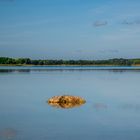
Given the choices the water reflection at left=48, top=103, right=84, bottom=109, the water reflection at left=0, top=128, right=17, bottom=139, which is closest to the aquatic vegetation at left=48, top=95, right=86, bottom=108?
the water reflection at left=48, top=103, right=84, bottom=109

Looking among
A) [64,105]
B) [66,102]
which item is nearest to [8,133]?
[64,105]

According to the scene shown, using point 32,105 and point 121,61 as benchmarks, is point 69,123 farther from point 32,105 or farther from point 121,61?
point 121,61

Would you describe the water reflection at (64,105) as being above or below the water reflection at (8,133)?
below

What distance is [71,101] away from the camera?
64.5 feet

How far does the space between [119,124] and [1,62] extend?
116359 millimetres

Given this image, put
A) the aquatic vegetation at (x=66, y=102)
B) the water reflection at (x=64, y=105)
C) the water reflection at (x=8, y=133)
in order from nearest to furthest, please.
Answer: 1. the water reflection at (x=8, y=133)
2. the water reflection at (x=64, y=105)
3. the aquatic vegetation at (x=66, y=102)

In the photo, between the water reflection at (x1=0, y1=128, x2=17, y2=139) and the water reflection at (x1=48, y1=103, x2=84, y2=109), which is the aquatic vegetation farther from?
the water reflection at (x1=0, y1=128, x2=17, y2=139)

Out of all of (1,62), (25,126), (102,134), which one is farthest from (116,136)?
(1,62)

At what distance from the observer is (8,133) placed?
12.0 metres

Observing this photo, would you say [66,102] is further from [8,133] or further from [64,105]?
[8,133]

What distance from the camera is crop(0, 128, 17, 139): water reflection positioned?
451 inches

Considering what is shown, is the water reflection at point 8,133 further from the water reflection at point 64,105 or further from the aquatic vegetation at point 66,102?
the aquatic vegetation at point 66,102

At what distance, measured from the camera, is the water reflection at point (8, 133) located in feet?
37.6

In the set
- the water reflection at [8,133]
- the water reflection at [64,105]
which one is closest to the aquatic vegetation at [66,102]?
the water reflection at [64,105]
